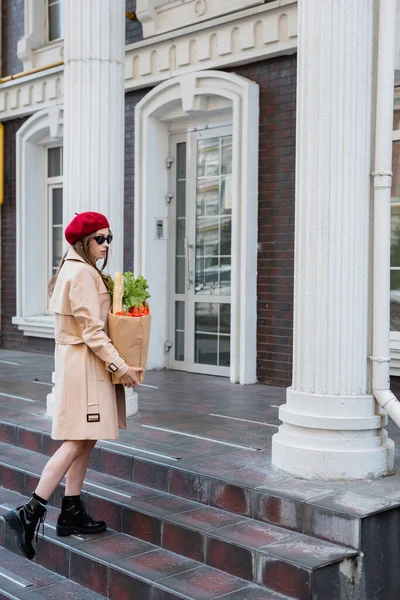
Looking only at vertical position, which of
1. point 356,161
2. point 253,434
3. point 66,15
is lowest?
point 253,434

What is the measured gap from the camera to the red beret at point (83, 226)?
14.2 ft

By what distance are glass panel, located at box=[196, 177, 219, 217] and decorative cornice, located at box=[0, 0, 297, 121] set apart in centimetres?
118

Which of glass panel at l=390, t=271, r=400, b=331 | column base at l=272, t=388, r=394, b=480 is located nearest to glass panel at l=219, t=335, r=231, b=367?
glass panel at l=390, t=271, r=400, b=331

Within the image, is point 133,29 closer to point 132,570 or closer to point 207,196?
point 207,196

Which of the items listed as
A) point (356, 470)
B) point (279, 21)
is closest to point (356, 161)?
point (356, 470)

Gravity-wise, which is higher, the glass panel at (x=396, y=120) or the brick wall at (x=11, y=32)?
the brick wall at (x=11, y=32)

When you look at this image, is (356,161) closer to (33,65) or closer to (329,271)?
(329,271)

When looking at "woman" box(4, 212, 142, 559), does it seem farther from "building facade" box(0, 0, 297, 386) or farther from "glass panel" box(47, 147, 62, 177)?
"glass panel" box(47, 147, 62, 177)

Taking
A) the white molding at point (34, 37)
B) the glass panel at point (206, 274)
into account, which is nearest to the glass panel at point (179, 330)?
the glass panel at point (206, 274)

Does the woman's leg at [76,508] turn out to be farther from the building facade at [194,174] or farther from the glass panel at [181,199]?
the glass panel at [181,199]

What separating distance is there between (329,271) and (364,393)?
0.72 meters

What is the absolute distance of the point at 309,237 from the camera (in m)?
4.66

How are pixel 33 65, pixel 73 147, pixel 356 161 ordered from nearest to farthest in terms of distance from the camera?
pixel 356 161
pixel 73 147
pixel 33 65

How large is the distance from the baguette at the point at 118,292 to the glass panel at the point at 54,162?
7118 mm
